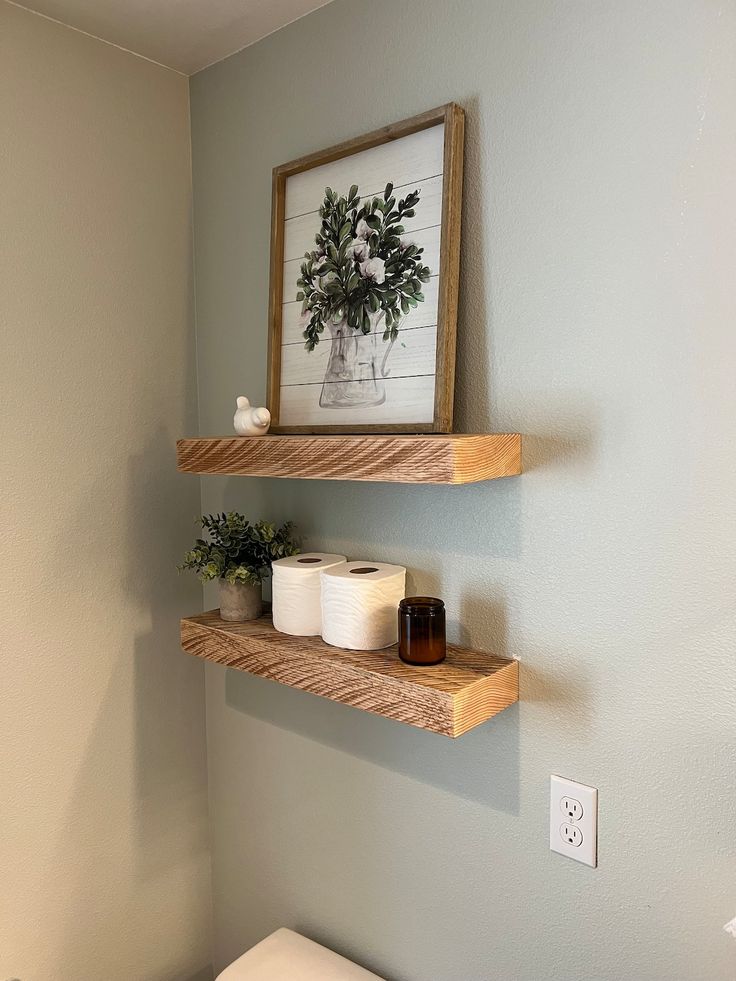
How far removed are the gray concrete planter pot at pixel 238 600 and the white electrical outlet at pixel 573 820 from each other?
22.6 inches

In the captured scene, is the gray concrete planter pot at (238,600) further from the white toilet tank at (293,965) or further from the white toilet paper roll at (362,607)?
the white toilet tank at (293,965)

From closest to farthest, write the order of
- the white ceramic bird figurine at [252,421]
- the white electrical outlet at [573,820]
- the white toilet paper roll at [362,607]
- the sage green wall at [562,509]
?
the sage green wall at [562,509] → the white electrical outlet at [573,820] → the white toilet paper roll at [362,607] → the white ceramic bird figurine at [252,421]

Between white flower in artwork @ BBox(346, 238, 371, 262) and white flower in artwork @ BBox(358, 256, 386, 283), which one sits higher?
white flower in artwork @ BBox(346, 238, 371, 262)

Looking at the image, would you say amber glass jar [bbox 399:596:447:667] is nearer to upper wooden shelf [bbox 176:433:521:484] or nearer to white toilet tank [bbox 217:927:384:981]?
upper wooden shelf [bbox 176:433:521:484]

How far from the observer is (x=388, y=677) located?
996 mm

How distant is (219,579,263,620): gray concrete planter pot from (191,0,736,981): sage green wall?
0.47 ft

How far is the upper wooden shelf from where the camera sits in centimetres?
92

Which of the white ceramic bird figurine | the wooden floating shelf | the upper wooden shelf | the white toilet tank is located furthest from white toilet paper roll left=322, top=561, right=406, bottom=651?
the white toilet tank

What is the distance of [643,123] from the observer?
34.7 inches

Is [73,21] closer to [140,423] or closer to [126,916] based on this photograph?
[140,423]

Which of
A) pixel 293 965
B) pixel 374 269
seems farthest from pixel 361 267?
pixel 293 965

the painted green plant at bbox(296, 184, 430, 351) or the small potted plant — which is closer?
the painted green plant at bbox(296, 184, 430, 351)

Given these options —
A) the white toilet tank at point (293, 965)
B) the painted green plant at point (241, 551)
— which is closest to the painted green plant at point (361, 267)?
the painted green plant at point (241, 551)

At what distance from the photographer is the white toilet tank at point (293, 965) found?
1.22 meters
